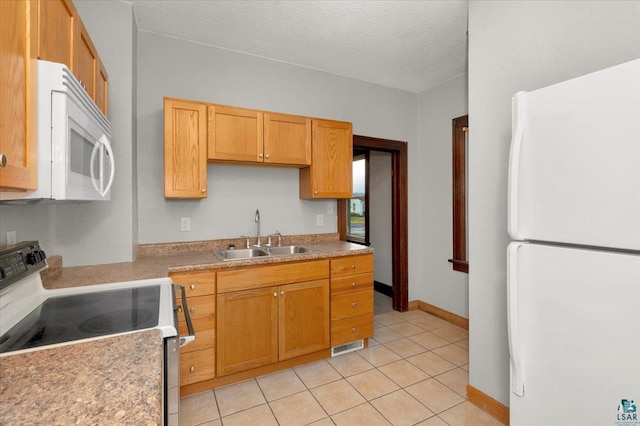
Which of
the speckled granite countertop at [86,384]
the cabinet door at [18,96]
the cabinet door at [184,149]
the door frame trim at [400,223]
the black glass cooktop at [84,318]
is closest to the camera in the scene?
the speckled granite countertop at [86,384]

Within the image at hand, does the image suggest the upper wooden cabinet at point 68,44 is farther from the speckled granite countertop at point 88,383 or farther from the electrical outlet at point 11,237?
the speckled granite countertop at point 88,383

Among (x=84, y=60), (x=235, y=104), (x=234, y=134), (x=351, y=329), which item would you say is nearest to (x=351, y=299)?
(x=351, y=329)

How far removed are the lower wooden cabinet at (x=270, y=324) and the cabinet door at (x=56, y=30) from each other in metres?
1.58

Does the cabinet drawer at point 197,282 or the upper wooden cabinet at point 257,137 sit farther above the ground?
the upper wooden cabinet at point 257,137

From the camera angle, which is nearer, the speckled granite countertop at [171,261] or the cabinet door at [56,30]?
the cabinet door at [56,30]

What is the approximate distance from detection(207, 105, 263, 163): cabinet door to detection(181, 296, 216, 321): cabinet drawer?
108 centimetres

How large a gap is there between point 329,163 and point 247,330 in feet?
5.30

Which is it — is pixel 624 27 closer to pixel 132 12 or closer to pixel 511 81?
pixel 511 81

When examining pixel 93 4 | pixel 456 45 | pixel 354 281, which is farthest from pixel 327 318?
pixel 93 4

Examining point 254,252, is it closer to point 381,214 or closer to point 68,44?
point 68,44

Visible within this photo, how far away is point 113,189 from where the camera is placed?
6.97 feet

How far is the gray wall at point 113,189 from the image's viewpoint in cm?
203

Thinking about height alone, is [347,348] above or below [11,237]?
below

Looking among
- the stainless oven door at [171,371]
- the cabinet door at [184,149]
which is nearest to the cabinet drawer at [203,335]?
the stainless oven door at [171,371]
